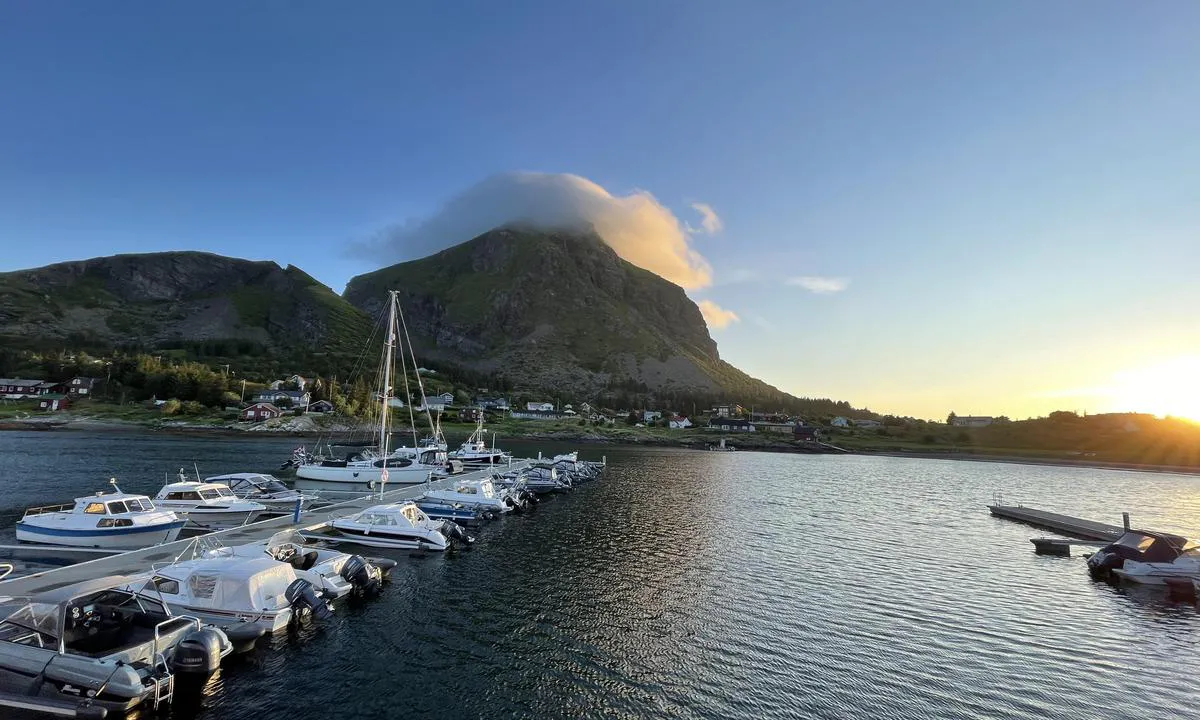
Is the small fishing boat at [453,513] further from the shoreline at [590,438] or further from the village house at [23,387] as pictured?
the village house at [23,387]

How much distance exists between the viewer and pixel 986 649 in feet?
82.6

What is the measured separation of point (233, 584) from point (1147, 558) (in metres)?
53.5

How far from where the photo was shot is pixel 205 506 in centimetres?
4225

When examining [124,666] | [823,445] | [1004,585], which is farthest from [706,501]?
[823,445]

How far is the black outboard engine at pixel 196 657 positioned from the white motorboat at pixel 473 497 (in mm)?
31135

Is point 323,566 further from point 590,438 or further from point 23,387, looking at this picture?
point 23,387

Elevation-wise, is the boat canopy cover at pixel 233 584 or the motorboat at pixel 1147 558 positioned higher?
the motorboat at pixel 1147 558

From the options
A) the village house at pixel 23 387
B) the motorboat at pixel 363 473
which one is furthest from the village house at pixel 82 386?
the motorboat at pixel 363 473

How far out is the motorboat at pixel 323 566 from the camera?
87.2 feet

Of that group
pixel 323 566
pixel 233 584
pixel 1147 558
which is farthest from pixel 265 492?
pixel 1147 558

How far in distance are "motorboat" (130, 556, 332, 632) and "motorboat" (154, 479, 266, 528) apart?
68.6 feet

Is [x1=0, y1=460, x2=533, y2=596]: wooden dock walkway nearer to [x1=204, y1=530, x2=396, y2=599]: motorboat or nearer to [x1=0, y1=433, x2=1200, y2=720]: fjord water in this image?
[x1=204, y1=530, x2=396, y2=599]: motorboat

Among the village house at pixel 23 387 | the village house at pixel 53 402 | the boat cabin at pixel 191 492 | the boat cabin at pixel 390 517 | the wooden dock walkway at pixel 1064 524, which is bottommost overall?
the village house at pixel 53 402

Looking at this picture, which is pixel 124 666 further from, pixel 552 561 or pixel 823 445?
pixel 823 445
